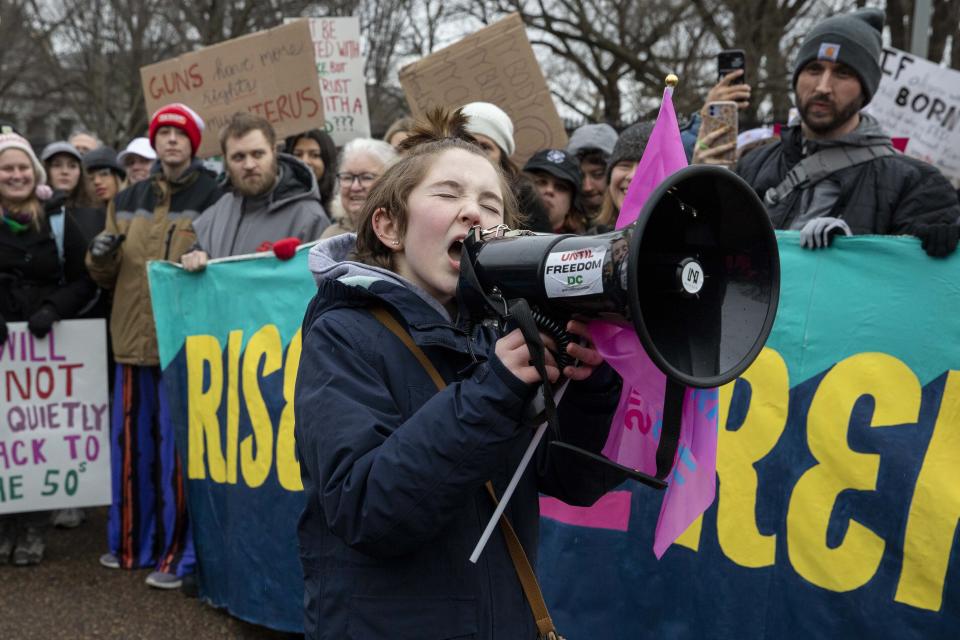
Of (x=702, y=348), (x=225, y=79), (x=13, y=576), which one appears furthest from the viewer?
(x=225, y=79)

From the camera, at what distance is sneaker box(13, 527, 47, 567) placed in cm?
504

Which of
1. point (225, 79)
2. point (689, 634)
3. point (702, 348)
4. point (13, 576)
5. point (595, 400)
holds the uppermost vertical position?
point (225, 79)

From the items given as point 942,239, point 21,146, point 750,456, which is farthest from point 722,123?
point 21,146

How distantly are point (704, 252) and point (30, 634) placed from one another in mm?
3767

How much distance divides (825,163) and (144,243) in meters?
3.14

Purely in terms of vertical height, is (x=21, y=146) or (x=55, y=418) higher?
(x=21, y=146)

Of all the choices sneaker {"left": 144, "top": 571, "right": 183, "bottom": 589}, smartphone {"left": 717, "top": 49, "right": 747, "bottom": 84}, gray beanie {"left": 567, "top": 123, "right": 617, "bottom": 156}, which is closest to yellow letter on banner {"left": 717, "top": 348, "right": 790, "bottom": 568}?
smartphone {"left": 717, "top": 49, "right": 747, "bottom": 84}

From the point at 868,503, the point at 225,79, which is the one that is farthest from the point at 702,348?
the point at 225,79

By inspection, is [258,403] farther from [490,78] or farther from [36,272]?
[490,78]

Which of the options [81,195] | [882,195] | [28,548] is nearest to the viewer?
[882,195]

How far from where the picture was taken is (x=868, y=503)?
8.75 ft

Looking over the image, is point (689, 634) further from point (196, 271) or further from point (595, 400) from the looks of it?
point (196, 271)

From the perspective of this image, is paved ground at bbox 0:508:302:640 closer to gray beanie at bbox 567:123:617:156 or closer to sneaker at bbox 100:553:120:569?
sneaker at bbox 100:553:120:569

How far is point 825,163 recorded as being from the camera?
10.8 feet
